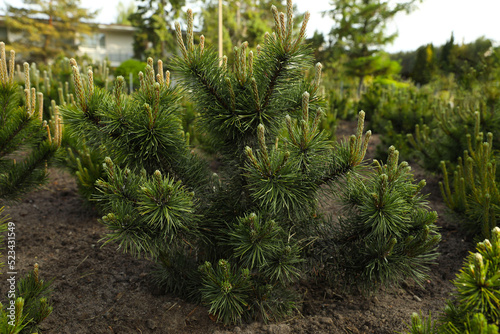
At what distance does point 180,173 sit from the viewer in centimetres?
222

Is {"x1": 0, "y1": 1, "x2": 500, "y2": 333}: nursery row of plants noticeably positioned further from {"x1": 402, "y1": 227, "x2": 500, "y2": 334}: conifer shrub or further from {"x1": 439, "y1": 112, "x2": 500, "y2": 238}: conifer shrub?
{"x1": 439, "y1": 112, "x2": 500, "y2": 238}: conifer shrub

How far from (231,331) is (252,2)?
29.2 m

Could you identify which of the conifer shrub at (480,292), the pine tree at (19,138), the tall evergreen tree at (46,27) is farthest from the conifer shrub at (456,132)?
the tall evergreen tree at (46,27)

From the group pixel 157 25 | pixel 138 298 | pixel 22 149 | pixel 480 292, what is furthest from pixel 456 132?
pixel 157 25

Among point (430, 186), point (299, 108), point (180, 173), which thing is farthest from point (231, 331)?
point (430, 186)

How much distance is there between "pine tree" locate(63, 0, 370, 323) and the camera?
1.82m

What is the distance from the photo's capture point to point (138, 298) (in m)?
2.57

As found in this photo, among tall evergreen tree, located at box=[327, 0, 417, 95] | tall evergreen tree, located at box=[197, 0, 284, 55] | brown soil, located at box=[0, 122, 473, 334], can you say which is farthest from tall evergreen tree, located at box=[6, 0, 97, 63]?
brown soil, located at box=[0, 122, 473, 334]

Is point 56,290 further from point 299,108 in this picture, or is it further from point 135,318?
point 299,108

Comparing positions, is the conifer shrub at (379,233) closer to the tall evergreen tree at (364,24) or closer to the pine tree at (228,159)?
the pine tree at (228,159)

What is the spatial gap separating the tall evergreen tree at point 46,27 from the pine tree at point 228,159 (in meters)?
28.3

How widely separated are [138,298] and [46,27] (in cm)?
2998

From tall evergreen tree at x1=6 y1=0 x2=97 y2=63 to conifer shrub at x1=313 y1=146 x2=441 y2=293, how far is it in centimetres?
2879

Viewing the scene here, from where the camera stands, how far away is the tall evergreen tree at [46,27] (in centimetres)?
2612
